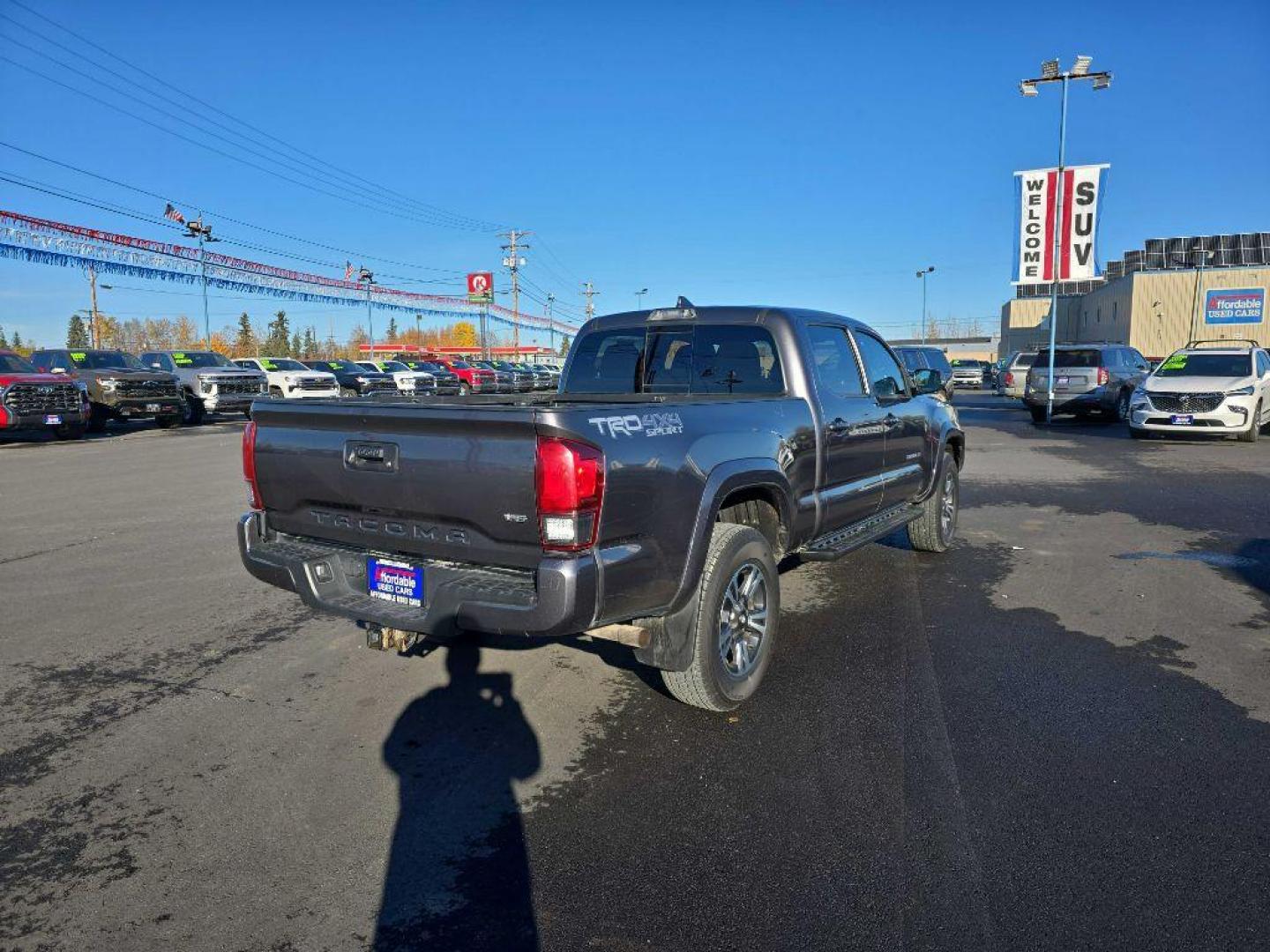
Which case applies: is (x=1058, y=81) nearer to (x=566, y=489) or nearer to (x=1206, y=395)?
(x=1206, y=395)

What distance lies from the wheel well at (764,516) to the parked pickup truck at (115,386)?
19967 mm

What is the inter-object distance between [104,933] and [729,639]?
2.61 m

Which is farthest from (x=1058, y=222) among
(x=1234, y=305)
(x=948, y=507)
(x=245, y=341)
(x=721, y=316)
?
(x=245, y=341)

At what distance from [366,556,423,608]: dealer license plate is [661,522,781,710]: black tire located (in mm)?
1197

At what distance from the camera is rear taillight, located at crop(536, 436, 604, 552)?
3.05m

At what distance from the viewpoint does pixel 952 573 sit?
6492 millimetres

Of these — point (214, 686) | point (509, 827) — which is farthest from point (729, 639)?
point (214, 686)

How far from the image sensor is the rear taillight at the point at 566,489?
10.0ft

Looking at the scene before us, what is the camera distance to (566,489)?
3.04m

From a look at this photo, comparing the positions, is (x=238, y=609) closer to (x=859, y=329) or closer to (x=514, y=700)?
(x=514, y=700)

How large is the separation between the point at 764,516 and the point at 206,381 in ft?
74.5

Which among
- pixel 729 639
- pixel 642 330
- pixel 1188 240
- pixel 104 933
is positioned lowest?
pixel 104 933

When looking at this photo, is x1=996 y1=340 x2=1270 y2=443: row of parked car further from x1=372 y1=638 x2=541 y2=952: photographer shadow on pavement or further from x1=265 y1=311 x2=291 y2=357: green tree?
x1=265 y1=311 x2=291 y2=357: green tree

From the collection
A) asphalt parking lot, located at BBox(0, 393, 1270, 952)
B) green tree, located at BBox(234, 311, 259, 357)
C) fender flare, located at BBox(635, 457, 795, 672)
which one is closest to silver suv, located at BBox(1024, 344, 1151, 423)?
asphalt parking lot, located at BBox(0, 393, 1270, 952)
